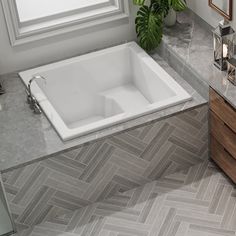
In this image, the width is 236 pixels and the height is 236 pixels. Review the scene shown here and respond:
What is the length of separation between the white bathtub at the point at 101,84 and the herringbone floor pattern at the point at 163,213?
1.95 feet

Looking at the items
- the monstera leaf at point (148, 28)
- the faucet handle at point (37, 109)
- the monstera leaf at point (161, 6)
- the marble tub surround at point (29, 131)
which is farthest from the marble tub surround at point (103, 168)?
the monstera leaf at point (161, 6)

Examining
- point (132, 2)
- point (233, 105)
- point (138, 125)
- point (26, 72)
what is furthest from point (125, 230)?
point (132, 2)

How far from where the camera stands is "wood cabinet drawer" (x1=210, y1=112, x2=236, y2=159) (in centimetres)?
376

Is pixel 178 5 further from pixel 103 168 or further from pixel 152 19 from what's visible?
pixel 103 168

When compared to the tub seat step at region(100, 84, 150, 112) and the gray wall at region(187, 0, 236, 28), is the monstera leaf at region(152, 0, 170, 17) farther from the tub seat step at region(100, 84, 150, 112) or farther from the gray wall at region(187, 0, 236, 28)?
the tub seat step at region(100, 84, 150, 112)

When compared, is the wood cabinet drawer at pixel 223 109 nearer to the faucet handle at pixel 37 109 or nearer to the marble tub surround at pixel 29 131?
the marble tub surround at pixel 29 131

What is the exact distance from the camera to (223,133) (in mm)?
3836

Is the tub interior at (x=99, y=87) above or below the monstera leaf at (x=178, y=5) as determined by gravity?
below

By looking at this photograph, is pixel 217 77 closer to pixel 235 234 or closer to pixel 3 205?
pixel 235 234

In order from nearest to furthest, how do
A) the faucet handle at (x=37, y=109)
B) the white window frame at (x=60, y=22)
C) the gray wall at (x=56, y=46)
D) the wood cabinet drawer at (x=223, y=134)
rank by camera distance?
the wood cabinet drawer at (x=223, y=134) → the faucet handle at (x=37, y=109) → the white window frame at (x=60, y=22) → the gray wall at (x=56, y=46)

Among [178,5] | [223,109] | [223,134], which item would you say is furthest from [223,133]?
[178,5]

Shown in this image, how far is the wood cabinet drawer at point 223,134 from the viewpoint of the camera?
3.76 metres

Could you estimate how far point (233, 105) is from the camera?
362cm

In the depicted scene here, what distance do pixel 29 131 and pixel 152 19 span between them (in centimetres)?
A: 118
